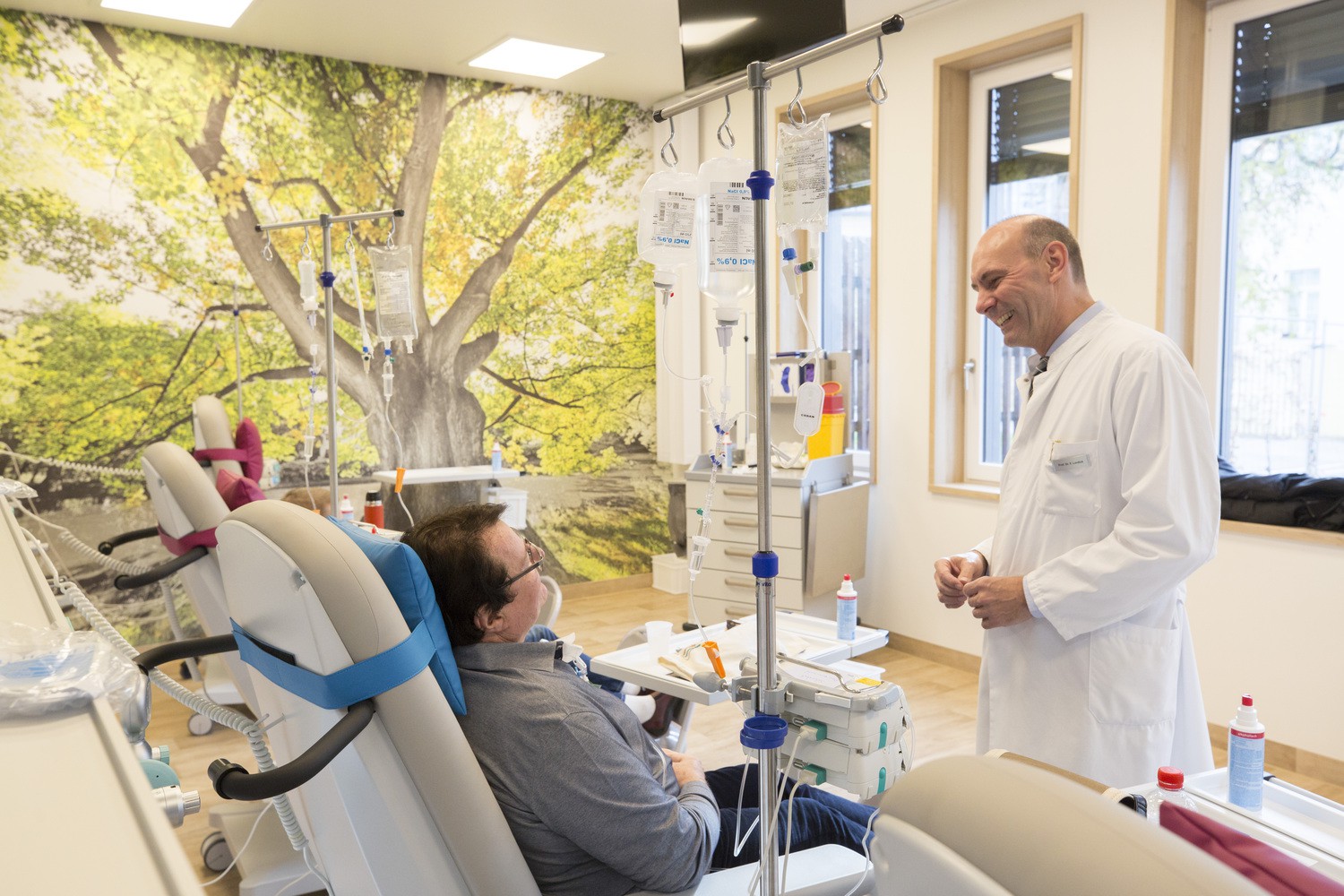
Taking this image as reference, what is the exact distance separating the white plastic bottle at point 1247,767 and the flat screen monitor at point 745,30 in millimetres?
1152

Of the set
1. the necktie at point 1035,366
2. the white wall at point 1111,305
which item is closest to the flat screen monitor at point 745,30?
the necktie at point 1035,366

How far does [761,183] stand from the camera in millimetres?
1193

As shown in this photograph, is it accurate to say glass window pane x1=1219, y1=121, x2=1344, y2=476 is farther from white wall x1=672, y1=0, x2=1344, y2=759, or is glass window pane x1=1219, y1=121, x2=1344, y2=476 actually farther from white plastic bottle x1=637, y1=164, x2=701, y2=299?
white plastic bottle x1=637, y1=164, x2=701, y2=299

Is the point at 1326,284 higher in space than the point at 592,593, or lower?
higher

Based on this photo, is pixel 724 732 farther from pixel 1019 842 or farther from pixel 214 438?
pixel 1019 842

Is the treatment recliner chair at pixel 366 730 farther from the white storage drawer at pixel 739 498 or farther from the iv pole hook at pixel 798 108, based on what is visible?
the white storage drawer at pixel 739 498

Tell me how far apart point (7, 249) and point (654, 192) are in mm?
3649

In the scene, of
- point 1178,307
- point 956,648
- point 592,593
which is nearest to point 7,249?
point 592,593

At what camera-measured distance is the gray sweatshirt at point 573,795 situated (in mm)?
1380

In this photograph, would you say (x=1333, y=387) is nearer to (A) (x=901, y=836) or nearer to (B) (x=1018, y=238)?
(B) (x=1018, y=238)

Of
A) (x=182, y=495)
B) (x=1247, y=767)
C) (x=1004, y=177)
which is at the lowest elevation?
(x=1247, y=767)

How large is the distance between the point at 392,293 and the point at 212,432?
871 mm

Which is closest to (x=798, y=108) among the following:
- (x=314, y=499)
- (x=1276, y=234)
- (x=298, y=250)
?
(x=1276, y=234)

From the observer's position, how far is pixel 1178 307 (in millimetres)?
3383
